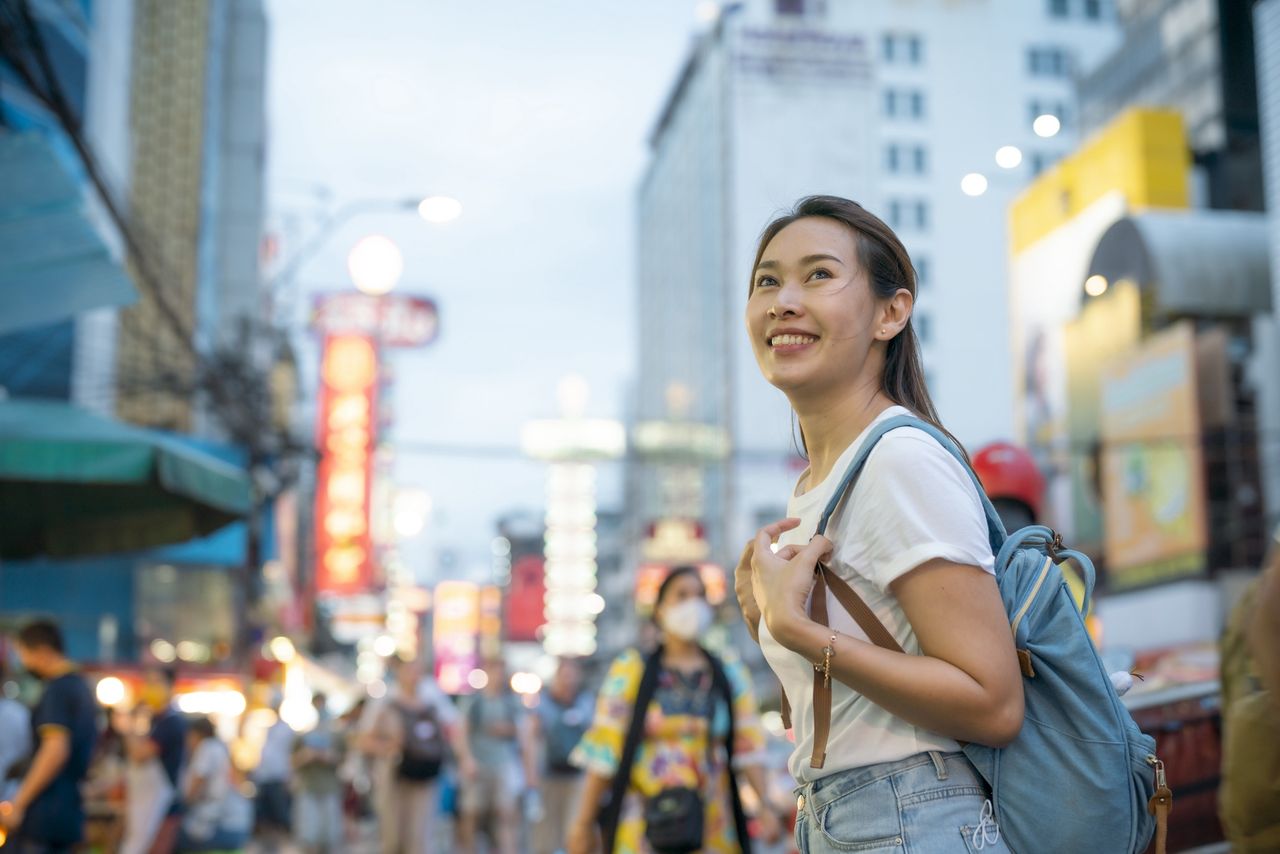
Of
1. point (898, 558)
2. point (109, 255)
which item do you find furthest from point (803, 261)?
point (109, 255)

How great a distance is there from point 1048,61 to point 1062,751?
82.9 m

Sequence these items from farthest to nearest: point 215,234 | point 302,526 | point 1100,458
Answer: point 302,526, point 215,234, point 1100,458

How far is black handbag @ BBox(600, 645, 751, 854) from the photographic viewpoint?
5734 millimetres

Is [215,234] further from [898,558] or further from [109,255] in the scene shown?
[898,558]

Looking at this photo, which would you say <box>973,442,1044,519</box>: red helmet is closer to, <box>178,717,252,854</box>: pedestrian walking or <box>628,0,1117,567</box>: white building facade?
<box>178,717,252,854</box>: pedestrian walking

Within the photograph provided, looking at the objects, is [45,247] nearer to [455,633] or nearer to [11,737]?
[11,737]

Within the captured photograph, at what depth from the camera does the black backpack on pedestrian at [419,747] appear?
36.1 feet

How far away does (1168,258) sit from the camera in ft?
101

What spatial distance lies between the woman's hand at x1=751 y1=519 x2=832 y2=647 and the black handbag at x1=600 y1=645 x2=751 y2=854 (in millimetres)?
3716

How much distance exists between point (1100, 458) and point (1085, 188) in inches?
256

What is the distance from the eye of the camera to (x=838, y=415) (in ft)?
7.79

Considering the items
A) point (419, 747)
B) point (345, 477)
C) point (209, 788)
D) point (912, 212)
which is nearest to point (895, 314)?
point (419, 747)

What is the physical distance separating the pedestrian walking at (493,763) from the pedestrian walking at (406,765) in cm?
207

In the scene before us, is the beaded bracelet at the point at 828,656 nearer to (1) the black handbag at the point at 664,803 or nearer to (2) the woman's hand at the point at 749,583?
(2) the woman's hand at the point at 749,583
